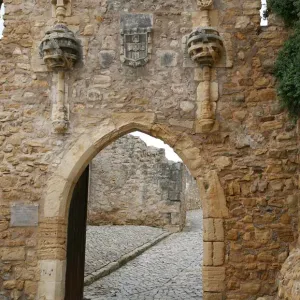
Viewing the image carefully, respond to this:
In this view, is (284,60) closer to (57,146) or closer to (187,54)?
(187,54)

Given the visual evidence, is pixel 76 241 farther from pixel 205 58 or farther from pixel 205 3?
pixel 205 3

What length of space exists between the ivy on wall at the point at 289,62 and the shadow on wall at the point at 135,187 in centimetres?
896

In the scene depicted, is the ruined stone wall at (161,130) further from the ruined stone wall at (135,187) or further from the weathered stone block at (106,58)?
the ruined stone wall at (135,187)

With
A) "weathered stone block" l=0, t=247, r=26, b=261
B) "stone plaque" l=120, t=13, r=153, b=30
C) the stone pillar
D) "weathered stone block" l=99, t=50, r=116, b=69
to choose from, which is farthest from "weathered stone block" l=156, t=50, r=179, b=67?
"weathered stone block" l=0, t=247, r=26, b=261

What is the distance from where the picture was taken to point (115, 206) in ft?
48.3

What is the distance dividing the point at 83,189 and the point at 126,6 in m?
2.51

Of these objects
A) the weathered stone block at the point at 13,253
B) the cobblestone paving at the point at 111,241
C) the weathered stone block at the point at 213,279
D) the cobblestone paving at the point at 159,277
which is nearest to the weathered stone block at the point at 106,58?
the weathered stone block at the point at 13,253

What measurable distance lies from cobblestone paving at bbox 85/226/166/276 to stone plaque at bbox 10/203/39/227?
3277mm

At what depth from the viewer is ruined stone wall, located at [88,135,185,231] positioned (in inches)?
579

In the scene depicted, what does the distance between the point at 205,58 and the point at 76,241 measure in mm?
2893

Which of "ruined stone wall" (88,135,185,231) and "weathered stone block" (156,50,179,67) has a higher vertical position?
"weathered stone block" (156,50,179,67)

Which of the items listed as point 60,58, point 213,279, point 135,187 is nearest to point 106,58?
point 60,58

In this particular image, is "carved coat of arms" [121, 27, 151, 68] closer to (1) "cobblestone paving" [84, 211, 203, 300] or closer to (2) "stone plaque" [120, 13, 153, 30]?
(2) "stone plaque" [120, 13, 153, 30]

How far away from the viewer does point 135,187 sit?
14859mm
